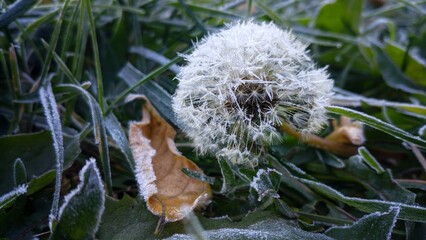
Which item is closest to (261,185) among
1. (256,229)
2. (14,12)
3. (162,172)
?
(256,229)

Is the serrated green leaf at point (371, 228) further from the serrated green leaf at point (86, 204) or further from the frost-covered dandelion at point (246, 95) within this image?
the serrated green leaf at point (86, 204)

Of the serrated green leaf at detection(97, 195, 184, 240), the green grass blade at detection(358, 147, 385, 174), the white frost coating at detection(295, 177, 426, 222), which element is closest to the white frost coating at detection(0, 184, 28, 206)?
the serrated green leaf at detection(97, 195, 184, 240)

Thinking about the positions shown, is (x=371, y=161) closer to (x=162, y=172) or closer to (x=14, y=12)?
(x=162, y=172)

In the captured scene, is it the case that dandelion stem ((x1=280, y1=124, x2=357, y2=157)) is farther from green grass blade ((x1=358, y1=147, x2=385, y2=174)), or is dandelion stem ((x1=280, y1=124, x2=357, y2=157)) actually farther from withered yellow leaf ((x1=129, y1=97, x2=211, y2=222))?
withered yellow leaf ((x1=129, y1=97, x2=211, y2=222))

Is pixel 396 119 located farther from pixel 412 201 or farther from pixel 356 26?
pixel 356 26

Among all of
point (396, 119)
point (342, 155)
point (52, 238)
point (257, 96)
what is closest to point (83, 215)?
point (52, 238)
